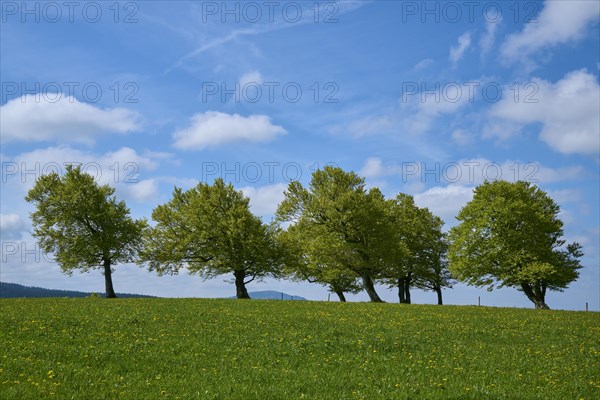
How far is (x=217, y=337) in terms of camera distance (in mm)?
22344

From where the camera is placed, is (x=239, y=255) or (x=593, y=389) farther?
(x=239, y=255)

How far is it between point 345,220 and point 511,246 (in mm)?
17488

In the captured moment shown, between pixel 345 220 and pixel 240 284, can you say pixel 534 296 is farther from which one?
pixel 240 284

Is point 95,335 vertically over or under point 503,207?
under

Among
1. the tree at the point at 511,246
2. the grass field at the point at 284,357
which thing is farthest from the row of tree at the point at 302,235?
the grass field at the point at 284,357

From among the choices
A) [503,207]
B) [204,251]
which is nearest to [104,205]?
[204,251]

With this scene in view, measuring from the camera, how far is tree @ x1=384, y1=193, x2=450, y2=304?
6325 cm

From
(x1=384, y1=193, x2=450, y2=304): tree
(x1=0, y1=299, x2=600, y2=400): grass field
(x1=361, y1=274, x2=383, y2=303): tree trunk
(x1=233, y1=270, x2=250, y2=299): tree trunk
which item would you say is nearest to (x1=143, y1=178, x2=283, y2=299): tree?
(x1=233, y1=270, x2=250, y2=299): tree trunk

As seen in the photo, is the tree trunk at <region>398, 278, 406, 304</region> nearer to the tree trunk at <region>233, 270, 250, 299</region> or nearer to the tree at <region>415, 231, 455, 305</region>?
the tree at <region>415, 231, 455, 305</region>

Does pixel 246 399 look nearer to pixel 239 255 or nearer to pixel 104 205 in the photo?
pixel 239 255

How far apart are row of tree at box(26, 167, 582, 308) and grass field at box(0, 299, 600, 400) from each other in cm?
2249

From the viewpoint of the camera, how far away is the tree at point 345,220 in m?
53.5

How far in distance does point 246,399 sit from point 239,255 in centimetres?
4227

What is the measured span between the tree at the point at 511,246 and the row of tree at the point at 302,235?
0.36 ft
